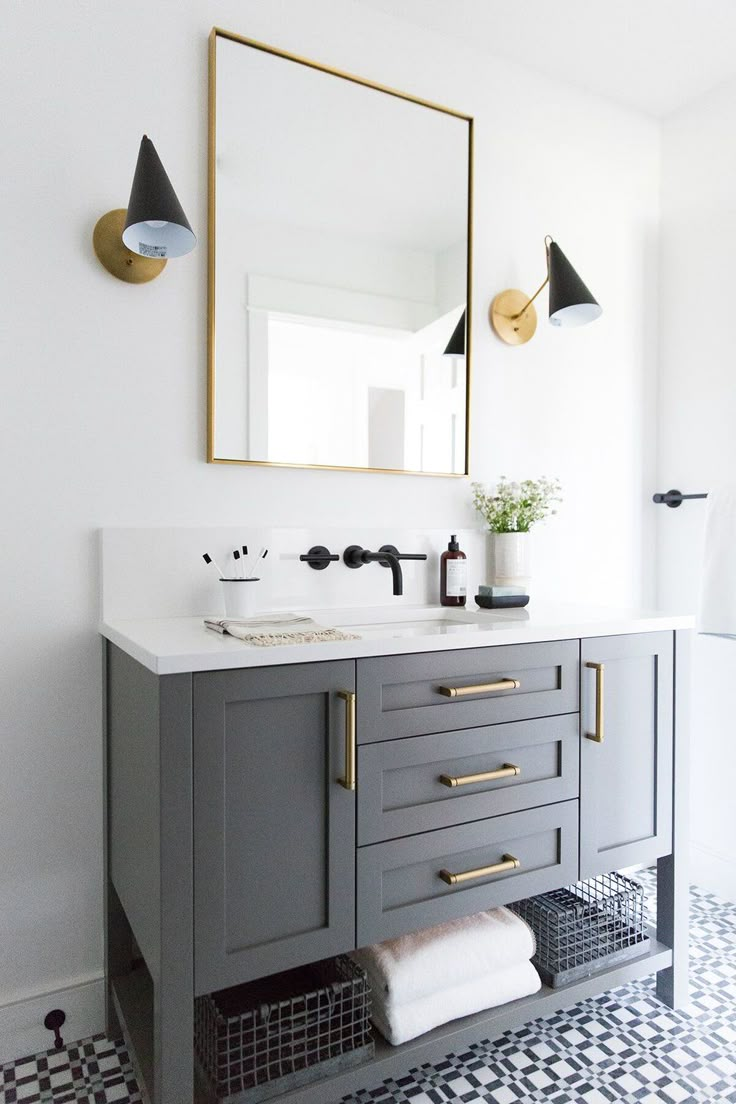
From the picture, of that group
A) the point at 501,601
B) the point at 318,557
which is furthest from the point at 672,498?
the point at 318,557

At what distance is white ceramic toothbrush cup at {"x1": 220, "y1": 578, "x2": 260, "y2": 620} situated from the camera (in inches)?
63.9

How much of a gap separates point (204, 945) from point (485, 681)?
0.69 meters

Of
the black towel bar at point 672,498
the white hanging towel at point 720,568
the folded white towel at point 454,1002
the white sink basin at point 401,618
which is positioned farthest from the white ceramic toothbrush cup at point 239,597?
the black towel bar at point 672,498

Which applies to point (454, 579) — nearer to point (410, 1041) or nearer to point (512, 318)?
point (512, 318)

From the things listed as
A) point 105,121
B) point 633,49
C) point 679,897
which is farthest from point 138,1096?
point 633,49

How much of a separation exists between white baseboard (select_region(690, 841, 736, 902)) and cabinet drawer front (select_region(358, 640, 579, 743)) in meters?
1.13

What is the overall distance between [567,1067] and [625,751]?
2.18 ft

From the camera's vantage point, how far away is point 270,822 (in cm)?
125

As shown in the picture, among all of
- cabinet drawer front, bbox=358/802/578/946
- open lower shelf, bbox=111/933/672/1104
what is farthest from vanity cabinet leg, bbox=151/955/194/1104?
cabinet drawer front, bbox=358/802/578/946

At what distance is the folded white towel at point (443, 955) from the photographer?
1.41 m

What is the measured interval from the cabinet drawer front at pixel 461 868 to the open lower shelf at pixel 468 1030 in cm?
22

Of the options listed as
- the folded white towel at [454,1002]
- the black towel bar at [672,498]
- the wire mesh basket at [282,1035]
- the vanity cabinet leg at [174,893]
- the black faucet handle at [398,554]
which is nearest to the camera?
the vanity cabinet leg at [174,893]

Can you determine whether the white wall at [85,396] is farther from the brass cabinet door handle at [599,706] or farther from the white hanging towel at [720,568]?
the white hanging towel at [720,568]

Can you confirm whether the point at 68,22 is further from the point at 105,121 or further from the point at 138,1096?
the point at 138,1096
